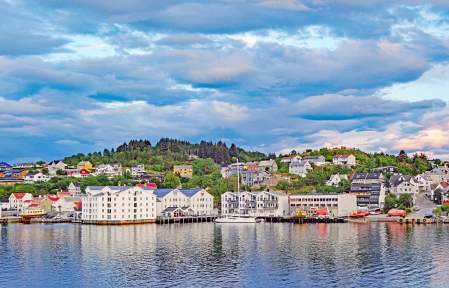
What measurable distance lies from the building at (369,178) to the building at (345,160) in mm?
23581

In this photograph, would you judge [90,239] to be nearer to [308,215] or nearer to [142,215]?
[142,215]

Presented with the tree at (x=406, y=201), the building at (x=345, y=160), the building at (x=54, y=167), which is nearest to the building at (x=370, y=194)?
the tree at (x=406, y=201)

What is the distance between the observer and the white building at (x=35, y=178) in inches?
6289

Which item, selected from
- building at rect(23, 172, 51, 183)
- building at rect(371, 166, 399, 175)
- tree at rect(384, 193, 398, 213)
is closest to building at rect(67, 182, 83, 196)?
building at rect(23, 172, 51, 183)

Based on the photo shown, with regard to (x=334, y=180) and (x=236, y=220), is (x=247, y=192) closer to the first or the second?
(x=236, y=220)

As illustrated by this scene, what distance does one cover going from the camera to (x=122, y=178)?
479ft

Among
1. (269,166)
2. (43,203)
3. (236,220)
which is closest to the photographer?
(236,220)

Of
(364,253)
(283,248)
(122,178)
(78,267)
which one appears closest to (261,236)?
(283,248)

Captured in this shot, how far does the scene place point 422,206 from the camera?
106062 millimetres

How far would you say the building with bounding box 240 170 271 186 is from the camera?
435 feet

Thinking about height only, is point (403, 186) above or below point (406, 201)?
above

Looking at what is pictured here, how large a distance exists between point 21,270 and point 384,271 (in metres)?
32.4

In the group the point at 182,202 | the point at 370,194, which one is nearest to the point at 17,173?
the point at 182,202

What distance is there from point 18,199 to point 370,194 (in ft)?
311
